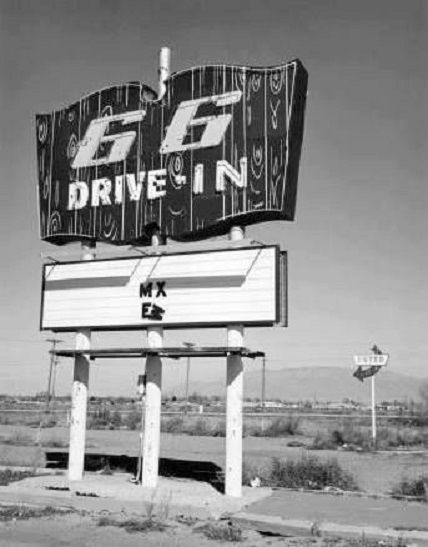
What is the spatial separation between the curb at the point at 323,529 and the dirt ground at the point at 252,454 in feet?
17.0

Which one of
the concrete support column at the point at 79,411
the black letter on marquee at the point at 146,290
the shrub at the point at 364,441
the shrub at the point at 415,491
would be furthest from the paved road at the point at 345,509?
the shrub at the point at 364,441

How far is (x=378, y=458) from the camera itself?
23484 millimetres

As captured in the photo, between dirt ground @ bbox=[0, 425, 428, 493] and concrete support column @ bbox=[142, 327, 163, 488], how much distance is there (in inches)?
197

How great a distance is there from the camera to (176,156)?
14867 mm

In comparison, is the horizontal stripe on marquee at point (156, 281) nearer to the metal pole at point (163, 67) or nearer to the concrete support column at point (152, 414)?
the concrete support column at point (152, 414)

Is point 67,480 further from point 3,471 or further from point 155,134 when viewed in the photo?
Result: point 155,134

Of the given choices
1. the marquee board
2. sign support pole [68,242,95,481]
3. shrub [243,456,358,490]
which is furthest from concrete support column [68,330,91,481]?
shrub [243,456,358,490]

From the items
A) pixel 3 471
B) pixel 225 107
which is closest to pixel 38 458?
pixel 3 471

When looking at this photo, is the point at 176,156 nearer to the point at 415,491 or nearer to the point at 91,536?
the point at 91,536

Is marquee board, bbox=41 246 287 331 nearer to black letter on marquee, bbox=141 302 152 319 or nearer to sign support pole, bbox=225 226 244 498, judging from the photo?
black letter on marquee, bbox=141 302 152 319

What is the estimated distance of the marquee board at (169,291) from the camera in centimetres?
1348

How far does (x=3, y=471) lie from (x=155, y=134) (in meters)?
8.68

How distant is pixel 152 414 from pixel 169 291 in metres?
2.60

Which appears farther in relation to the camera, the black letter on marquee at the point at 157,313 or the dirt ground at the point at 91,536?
the black letter on marquee at the point at 157,313
